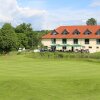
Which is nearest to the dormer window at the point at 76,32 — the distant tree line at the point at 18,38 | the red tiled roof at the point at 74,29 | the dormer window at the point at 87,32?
the red tiled roof at the point at 74,29

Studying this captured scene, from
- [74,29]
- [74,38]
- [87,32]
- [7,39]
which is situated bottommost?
[7,39]

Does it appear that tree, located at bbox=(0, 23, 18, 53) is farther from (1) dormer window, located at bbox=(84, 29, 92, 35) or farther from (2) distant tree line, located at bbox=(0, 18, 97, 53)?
(1) dormer window, located at bbox=(84, 29, 92, 35)

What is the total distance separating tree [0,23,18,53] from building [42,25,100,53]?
17.1 meters

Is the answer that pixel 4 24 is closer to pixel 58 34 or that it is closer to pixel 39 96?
pixel 58 34

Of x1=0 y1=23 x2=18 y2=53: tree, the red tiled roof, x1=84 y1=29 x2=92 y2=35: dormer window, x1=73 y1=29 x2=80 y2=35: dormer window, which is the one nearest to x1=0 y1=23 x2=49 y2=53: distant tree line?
x1=0 y1=23 x2=18 y2=53: tree

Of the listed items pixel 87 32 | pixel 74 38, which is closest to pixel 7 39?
pixel 74 38

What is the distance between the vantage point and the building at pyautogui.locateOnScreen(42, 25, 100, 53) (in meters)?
97.6

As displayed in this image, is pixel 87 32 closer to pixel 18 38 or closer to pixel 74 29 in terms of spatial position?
pixel 74 29

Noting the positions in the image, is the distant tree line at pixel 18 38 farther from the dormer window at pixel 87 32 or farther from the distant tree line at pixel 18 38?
the dormer window at pixel 87 32

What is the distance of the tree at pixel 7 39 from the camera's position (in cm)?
8462

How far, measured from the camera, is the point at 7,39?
277ft

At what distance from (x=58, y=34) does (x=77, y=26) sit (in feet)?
18.8

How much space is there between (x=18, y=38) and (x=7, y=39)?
1334 cm

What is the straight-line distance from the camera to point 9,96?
68.6 ft
